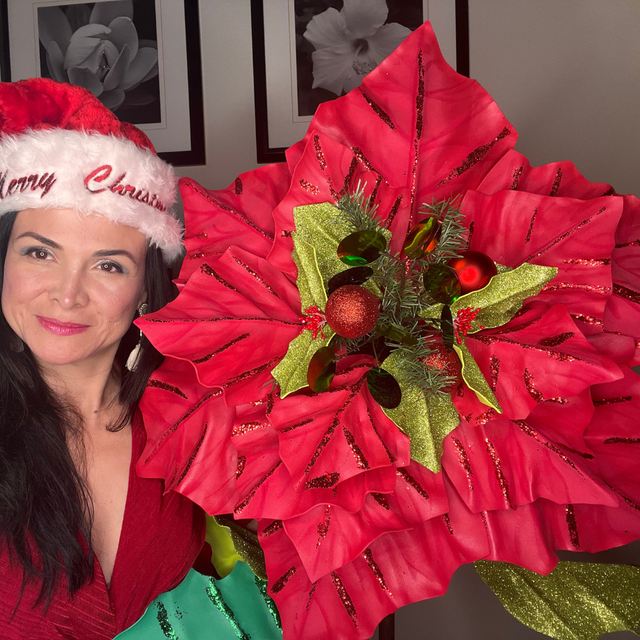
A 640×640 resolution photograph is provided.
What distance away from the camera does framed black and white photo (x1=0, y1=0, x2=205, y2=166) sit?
3.54ft

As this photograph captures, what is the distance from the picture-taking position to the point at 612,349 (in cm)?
59

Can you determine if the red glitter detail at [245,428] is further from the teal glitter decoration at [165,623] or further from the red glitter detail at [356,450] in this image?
the teal glitter decoration at [165,623]

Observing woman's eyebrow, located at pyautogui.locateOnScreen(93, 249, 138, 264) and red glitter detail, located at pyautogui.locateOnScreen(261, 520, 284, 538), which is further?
woman's eyebrow, located at pyautogui.locateOnScreen(93, 249, 138, 264)

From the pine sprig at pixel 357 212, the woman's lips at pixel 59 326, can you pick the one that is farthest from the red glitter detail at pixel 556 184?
the woman's lips at pixel 59 326

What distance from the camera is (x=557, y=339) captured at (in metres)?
0.55

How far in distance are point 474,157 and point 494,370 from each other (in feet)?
0.89

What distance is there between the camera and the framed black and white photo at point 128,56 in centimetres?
108

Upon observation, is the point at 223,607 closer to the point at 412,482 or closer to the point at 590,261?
the point at 412,482

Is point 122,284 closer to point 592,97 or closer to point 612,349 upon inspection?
point 612,349

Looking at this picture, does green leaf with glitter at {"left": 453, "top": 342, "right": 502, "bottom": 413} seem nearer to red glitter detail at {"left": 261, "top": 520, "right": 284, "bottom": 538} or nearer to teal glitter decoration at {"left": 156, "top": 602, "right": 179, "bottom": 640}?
red glitter detail at {"left": 261, "top": 520, "right": 284, "bottom": 538}

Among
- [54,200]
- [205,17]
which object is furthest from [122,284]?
[205,17]

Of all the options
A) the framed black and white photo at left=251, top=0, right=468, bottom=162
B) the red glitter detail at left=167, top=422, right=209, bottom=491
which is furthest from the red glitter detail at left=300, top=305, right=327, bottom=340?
the framed black and white photo at left=251, top=0, right=468, bottom=162

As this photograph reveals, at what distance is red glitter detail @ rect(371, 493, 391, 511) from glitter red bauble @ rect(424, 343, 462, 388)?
0.52ft

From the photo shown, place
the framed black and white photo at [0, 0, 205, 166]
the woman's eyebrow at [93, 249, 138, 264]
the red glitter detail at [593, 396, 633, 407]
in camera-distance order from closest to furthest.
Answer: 1. the red glitter detail at [593, 396, 633, 407]
2. the woman's eyebrow at [93, 249, 138, 264]
3. the framed black and white photo at [0, 0, 205, 166]
